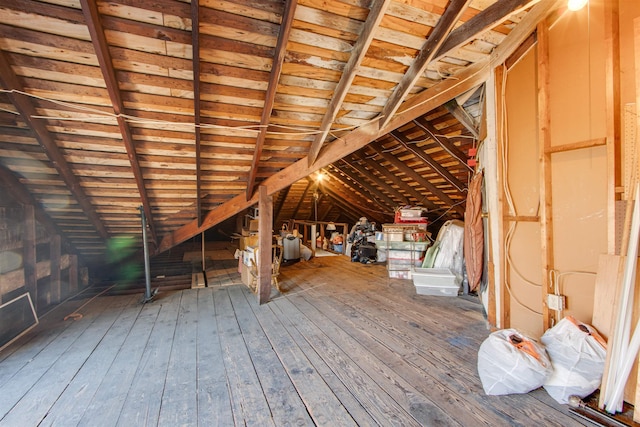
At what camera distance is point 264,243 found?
357 cm

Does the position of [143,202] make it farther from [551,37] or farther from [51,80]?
[551,37]

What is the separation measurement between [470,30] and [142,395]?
3.43 m

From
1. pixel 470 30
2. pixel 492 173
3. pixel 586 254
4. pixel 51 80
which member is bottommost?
pixel 586 254

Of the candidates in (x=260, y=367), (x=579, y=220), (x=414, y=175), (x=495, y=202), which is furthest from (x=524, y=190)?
(x=414, y=175)

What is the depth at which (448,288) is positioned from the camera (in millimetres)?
3709

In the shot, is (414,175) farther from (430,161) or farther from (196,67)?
(196,67)

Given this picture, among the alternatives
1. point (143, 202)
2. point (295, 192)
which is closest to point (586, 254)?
point (143, 202)

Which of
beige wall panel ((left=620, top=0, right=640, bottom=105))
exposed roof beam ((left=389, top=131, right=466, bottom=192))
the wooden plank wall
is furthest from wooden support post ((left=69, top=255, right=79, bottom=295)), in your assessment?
beige wall panel ((left=620, top=0, right=640, bottom=105))

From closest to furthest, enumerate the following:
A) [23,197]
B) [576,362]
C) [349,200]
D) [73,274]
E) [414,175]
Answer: [576,362] < [23,197] < [73,274] < [414,175] < [349,200]

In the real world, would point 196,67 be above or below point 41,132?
above

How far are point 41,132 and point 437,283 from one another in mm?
4525

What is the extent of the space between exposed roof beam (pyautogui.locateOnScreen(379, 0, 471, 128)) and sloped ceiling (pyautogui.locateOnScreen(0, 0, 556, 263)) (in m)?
0.01

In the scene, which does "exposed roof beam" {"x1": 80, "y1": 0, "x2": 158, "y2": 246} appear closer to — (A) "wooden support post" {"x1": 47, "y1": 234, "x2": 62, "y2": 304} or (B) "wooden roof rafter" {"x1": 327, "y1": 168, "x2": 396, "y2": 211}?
(A) "wooden support post" {"x1": 47, "y1": 234, "x2": 62, "y2": 304}

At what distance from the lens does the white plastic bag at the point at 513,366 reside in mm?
1688
